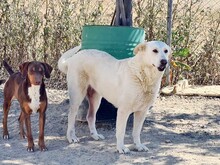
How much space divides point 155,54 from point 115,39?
1.41m

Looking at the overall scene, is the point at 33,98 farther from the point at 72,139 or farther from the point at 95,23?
the point at 95,23

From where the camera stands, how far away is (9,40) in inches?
432

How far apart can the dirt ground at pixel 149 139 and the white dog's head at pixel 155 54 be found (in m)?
1.05

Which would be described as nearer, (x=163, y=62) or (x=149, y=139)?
(x=163, y=62)

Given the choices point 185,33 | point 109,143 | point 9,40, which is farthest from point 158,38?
point 109,143

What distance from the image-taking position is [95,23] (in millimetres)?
10609

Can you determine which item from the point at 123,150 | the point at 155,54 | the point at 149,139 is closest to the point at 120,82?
the point at 155,54

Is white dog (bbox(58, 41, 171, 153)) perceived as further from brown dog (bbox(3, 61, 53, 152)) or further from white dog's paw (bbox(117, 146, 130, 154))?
brown dog (bbox(3, 61, 53, 152))

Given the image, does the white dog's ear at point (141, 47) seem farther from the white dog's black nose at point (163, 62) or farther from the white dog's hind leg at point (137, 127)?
the white dog's hind leg at point (137, 127)

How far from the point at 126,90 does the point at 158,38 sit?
166 inches

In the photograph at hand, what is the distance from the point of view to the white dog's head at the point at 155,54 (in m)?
6.01

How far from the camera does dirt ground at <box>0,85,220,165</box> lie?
247 inches

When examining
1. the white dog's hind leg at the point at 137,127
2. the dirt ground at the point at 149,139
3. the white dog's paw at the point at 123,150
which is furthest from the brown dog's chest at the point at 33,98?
the white dog's hind leg at the point at 137,127

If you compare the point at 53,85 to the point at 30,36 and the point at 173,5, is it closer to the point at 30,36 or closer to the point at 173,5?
the point at 30,36
